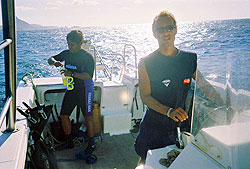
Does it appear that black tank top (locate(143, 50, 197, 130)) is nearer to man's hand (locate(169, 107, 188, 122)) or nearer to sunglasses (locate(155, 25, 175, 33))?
sunglasses (locate(155, 25, 175, 33))

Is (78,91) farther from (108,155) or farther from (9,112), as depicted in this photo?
(9,112)

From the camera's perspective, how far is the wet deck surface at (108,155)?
112 inches

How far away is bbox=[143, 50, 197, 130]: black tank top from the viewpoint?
170 centimetres

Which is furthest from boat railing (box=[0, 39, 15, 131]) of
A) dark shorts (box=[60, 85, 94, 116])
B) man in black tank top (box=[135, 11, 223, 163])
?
dark shorts (box=[60, 85, 94, 116])

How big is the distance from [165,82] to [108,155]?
1727 mm

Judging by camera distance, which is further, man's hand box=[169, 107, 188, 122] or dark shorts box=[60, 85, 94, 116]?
dark shorts box=[60, 85, 94, 116]

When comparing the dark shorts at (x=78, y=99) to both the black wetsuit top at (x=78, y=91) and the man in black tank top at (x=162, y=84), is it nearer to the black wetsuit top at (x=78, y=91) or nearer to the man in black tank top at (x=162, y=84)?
the black wetsuit top at (x=78, y=91)

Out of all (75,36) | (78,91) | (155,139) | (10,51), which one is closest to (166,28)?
(155,139)

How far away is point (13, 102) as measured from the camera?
5.24ft

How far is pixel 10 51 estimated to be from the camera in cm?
146

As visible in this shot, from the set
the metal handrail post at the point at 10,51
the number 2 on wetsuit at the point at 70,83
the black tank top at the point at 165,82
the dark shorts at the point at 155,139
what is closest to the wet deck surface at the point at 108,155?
the number 2 on wetsuit at the point at 70,83

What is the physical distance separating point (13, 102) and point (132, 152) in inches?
76.3

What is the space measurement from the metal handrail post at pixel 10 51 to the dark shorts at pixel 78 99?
150 cm

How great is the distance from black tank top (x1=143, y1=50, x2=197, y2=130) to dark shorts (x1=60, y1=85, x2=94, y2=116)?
5.14 ft
